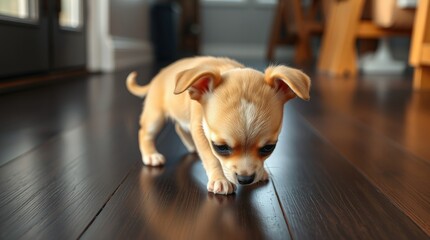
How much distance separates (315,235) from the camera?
745mm

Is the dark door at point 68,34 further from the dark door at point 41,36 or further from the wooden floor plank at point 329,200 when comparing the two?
the wooden floor plank at point 329,200

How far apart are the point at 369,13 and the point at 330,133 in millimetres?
3284

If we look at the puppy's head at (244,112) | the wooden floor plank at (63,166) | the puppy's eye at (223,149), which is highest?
the puppy's head at (244,112)

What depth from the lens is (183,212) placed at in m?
0.84

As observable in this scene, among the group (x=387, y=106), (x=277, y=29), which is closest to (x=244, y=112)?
(x=387, y=106)

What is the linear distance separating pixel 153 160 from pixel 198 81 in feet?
0.99

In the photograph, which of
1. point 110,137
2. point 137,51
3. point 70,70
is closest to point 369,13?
point 137,51

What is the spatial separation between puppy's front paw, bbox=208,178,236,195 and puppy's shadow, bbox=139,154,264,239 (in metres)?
0.01

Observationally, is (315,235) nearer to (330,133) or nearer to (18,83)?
(330,133)

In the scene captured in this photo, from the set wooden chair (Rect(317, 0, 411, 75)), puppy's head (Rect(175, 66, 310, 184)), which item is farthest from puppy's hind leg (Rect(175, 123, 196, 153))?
wooden chair (Rect(317, 0, 411, 75))

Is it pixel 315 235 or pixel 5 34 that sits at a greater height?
pixel 5 34

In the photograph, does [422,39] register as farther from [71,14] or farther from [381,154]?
[71,14]

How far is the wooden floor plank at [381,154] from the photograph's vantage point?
36.9 inches

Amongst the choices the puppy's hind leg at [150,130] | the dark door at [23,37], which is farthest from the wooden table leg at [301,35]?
the puppy's hind leg at [150,130]
